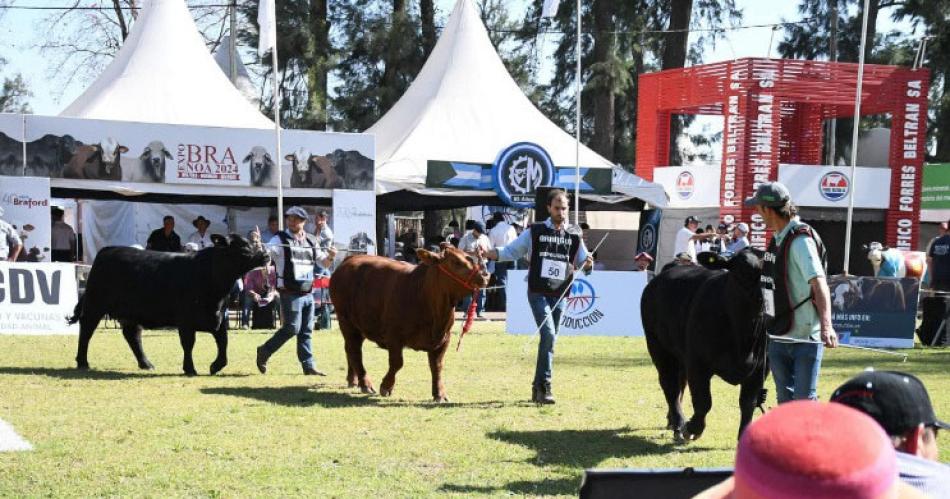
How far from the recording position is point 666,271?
29.5ft

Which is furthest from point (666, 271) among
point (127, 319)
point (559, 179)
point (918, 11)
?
point (918, 11)

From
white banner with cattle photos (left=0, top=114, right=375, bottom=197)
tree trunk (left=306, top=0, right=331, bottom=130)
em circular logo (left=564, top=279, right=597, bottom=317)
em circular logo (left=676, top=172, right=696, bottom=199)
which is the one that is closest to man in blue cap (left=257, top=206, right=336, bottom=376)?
em circular logo (left=564, top=279, right=597, bottom=317)

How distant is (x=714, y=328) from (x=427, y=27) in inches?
1222

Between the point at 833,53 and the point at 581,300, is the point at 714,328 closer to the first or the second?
the point at 581,300

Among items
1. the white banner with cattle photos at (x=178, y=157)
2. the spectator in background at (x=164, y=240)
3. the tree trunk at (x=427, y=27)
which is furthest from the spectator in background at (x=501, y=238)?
the tree trunk at (x=427, y=27)

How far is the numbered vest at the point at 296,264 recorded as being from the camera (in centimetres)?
1249

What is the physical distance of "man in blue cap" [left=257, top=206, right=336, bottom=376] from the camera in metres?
12.5

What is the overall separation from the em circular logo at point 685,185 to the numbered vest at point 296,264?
20801 millimetres

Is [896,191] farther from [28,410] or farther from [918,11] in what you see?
[28,410]

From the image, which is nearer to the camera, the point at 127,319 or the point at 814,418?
the point at 814,418

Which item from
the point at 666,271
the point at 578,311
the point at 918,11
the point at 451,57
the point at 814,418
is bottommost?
the point at 578,311

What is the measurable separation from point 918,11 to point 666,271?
34.8 metres

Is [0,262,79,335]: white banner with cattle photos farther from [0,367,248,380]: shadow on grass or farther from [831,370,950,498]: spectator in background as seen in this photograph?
[831,370,950,498]: spectator in background

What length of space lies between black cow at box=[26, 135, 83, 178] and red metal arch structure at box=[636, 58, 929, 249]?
16.8 m
